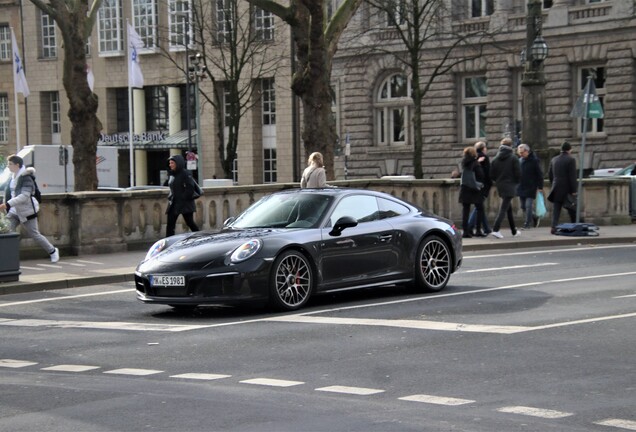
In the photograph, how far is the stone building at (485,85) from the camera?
50656 mm

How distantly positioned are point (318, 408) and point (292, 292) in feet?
18.8

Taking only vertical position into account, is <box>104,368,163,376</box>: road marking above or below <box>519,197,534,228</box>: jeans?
below

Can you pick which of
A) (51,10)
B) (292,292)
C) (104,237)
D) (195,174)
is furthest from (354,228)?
(195,174)

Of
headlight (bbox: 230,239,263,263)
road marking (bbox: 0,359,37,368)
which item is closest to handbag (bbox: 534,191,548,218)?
headlight (bbox: 230,239,263,263)

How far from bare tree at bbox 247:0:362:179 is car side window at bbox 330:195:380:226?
13.5 meters

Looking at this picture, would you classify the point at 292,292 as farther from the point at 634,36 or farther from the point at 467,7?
the point at 467,7

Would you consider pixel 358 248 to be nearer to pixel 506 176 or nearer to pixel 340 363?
pixel 340 363

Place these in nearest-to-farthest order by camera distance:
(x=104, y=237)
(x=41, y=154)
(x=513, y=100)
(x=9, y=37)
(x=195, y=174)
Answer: (x=104, y=237) < (x=41, y=154) < (x=513, y=100) < (x=195, y=174) < (x=9, y=37)

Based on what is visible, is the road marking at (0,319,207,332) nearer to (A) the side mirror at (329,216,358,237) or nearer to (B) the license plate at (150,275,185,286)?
(B) the license plate at (150,275,185,286)

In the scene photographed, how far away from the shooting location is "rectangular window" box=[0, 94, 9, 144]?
76625 mm

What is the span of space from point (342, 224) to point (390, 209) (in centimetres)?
119

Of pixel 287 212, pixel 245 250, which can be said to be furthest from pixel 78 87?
pixel 245 250

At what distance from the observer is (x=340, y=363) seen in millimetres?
10258

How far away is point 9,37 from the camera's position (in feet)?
250
